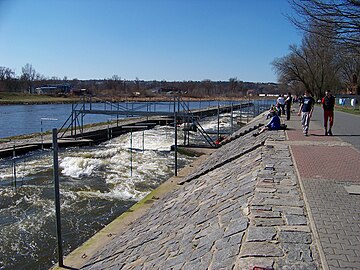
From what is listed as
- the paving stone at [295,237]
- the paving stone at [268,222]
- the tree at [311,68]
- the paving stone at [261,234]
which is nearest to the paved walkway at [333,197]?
the paving stone at [295,237]

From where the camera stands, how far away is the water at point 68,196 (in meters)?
8.82

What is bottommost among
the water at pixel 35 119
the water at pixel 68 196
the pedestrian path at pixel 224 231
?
the water at pixel 35 119

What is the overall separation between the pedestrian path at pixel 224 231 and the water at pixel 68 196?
152 cm

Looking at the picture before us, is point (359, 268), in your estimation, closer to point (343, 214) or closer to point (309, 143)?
point (343, 214)

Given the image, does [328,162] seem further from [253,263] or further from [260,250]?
[253,263]

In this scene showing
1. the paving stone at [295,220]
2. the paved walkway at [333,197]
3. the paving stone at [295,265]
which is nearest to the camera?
the paving stone at [295,265]

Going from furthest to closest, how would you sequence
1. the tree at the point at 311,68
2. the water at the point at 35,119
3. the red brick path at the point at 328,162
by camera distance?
the tree at the point at 311,68 → the water at the point at 35,119 → the red brick path at the point at 328,162

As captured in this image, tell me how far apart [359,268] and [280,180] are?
3567 millimetres

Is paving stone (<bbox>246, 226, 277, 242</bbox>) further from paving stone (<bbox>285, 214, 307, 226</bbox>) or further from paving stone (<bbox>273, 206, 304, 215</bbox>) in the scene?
paving stone (<bbox>273, 206, 304, 215</bbox>)

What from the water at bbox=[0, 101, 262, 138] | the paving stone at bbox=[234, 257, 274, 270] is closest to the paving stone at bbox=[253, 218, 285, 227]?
the paving stone at bbox=[234, 257, 274, 270]

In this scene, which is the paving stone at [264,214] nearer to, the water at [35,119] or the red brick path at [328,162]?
the red brick path at [328,162]

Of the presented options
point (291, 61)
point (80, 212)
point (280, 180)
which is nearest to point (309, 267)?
point (280, 180)

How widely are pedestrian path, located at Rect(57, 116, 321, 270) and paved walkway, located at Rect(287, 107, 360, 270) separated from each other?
0.51 feet

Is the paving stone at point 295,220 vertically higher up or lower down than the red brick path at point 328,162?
lower down
